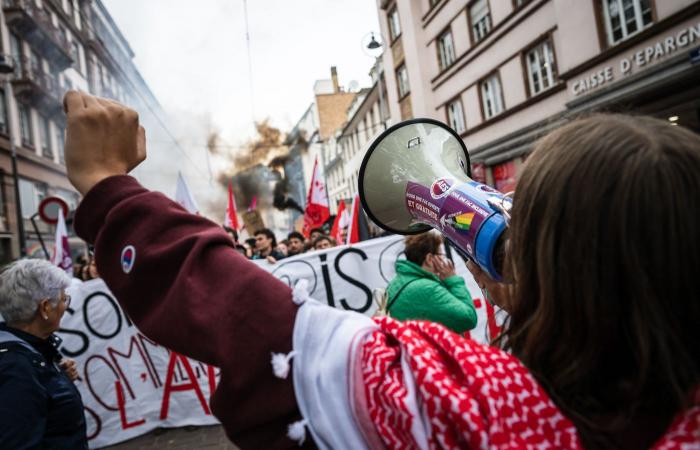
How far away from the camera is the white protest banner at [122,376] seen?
4566 mm

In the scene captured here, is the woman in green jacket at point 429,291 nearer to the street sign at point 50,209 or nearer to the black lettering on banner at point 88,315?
the black lettering on banner at point 88,315

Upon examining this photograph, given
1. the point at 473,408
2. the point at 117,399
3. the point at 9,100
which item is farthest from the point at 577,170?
the point at 9,100

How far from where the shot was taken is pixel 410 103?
1905cm

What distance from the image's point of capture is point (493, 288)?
1.04 m

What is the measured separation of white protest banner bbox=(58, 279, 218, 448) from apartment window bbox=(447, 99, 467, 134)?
13508 millimetres

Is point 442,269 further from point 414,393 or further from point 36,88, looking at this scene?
point 36,88

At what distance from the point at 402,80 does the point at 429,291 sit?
1863cm

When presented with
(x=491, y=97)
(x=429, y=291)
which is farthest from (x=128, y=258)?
(x=491, y=97)

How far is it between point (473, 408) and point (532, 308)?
0.19 metres

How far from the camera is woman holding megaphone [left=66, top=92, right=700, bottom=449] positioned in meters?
0.59

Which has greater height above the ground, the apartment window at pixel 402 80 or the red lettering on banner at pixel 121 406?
the apartment window at pixel 402 80

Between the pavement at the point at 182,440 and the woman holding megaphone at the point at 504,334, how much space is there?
13.0ft

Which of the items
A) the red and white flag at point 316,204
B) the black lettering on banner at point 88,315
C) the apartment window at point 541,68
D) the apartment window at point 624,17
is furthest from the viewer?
the apartment window at point 541,68

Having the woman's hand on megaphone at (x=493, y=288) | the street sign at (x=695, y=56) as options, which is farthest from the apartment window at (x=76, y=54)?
the woman's hand on megaphone at (x=493, y=288)
